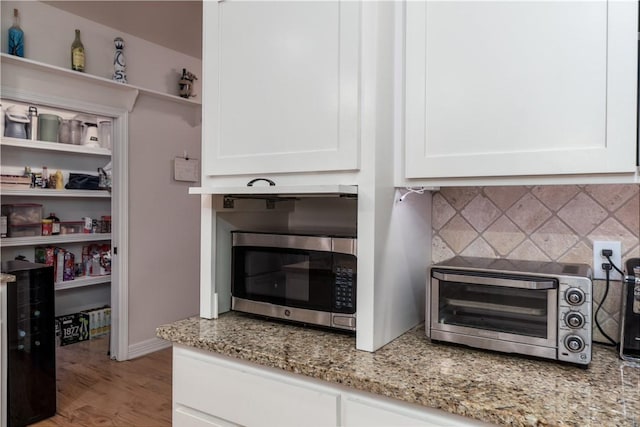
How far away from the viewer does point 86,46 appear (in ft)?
10.2

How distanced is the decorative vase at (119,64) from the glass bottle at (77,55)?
0.27m

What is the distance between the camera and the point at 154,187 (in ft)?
11.6

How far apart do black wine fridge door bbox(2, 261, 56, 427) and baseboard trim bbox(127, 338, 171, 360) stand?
34.0 inches

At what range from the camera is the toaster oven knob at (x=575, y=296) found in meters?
1.08

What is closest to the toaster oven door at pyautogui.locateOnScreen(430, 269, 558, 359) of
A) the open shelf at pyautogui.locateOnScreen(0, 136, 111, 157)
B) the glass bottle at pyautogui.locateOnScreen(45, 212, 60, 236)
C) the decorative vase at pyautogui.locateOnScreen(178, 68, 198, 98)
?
the decorative vase at pyautogui.locateOnScreen(178, 68, 198, 98)

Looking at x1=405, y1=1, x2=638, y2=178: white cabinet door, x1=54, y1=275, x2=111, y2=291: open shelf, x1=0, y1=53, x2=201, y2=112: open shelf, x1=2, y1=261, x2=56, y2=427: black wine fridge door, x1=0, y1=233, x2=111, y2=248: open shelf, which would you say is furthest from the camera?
x1=54, y1=275, x2=111, y2=291: open shelf

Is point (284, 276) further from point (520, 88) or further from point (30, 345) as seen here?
point (30, 345)

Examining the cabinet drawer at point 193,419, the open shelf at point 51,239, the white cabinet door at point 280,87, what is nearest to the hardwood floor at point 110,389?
the open shelf at point 51,239

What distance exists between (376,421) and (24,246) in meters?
3.83

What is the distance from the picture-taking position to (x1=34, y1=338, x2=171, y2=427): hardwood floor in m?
2.51

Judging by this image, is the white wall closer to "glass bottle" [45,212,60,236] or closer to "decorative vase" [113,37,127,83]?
"decorative vase" [113,37,127,83]

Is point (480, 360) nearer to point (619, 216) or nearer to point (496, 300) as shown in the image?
point (496, 300)

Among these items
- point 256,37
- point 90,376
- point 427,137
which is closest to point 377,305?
point 427,137

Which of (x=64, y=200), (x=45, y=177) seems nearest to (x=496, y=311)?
(x=45, y=177)
